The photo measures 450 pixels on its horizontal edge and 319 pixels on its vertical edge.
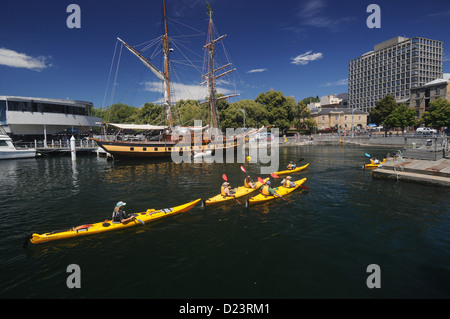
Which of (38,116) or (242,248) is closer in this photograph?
(242,248)

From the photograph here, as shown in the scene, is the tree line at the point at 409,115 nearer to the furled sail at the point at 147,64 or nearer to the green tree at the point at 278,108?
the green tree at the point at 278,108

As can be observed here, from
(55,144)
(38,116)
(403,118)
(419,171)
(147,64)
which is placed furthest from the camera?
(403,118)

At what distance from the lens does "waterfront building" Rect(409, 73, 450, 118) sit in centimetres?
8144

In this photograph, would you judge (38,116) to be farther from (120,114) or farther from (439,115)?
(439,115)

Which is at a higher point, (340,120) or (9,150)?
(340,120)

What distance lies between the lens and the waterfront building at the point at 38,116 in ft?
155

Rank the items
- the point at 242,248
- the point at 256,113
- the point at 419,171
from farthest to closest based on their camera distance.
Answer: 1. the point at 256,113
2. the point at 419,171
3. the point at 242,248

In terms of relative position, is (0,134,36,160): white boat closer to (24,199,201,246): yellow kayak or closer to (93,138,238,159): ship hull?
(93,138,238,159): ship hull

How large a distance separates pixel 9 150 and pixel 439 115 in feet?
345

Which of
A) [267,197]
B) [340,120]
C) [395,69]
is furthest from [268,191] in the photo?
[395,69]

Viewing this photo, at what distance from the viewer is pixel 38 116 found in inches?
1946

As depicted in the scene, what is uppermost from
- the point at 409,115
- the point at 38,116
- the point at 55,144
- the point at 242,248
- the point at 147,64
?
the point at 147,64

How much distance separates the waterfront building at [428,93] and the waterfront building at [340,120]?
60.9 ft
